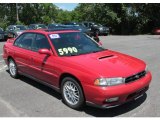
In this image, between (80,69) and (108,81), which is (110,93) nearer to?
(108,81)

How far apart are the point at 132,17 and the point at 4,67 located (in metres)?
26.8

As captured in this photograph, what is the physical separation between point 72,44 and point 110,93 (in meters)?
1.84

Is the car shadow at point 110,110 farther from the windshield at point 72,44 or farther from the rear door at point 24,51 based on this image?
the rear door at point 24,51

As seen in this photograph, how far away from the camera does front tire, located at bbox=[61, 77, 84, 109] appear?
511 cm

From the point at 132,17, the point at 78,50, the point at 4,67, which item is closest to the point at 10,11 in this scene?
the point at 132,17

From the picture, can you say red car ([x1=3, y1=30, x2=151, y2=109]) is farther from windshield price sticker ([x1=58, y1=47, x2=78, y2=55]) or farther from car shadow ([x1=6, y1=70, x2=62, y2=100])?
car shadow ([x1=6, y1=70, x2=62, y2=100])

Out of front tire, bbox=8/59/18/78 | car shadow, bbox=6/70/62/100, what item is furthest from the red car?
front tire, bbox=8/59/18/78

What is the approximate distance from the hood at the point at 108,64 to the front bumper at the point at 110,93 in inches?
8.9

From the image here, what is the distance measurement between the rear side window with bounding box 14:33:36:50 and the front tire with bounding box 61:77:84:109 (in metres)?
1.82

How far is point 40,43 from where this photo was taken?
6418 millimetres

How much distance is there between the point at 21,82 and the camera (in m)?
7.32

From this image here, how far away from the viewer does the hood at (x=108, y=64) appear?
490 centimetres

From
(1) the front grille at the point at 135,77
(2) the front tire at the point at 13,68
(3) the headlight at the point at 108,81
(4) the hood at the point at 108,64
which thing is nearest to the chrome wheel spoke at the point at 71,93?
(4) the hood at the point at 108,64

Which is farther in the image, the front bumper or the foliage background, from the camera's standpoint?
the foliage background
